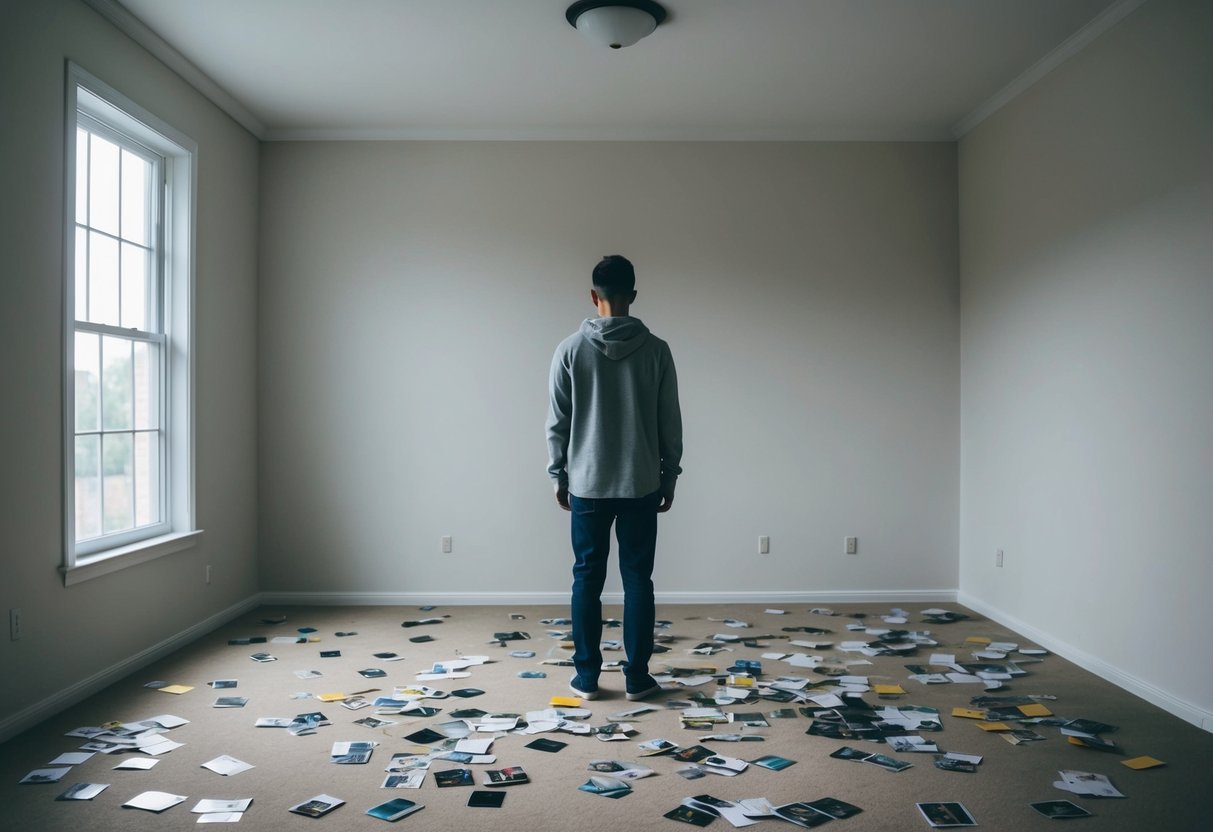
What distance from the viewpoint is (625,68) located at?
4.36 meters

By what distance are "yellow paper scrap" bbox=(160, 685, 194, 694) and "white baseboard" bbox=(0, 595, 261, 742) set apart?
26cm

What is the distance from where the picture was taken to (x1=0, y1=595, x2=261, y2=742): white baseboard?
309 cm

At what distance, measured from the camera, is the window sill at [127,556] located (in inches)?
135

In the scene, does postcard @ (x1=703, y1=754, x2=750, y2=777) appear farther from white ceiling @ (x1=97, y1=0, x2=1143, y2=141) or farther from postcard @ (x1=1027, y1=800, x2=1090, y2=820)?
white ceiling @ (x1=97, y1=0, x2=1143, y2=141)

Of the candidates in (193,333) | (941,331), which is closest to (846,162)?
(941,331)

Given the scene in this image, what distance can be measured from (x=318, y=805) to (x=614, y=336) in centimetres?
183

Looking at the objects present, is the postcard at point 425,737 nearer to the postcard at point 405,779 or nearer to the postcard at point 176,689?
the postcard at point 405,779

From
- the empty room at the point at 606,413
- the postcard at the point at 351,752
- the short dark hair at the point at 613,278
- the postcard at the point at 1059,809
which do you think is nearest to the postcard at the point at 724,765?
the empty room at the point at 606,413

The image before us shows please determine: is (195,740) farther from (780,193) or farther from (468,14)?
(780,193)

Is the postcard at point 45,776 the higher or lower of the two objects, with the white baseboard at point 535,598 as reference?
lower

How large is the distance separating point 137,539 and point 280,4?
95.4 inches

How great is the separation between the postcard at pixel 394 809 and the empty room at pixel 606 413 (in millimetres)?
12

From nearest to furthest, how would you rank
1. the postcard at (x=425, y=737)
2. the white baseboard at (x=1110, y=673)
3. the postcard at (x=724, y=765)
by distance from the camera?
1. the postcard at (x=724, y=765)
2. the postcard at (x=425, y=737)
3. the white baseboard at (x=1110, y=673)

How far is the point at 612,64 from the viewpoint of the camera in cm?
431
